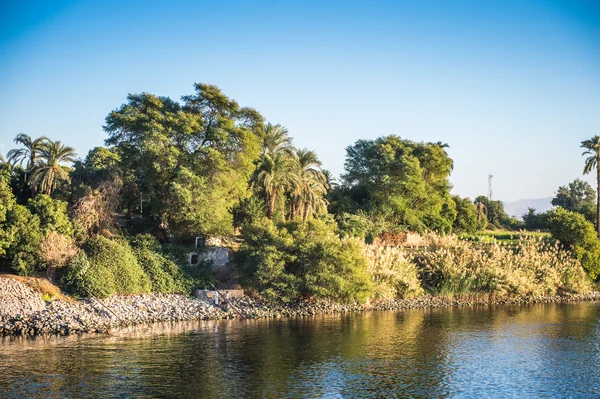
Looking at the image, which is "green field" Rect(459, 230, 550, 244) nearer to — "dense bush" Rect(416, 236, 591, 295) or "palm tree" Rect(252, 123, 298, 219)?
"dense bush" Rect(416, 236, 591, 295)

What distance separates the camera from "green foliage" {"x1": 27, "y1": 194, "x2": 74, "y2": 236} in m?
45.7

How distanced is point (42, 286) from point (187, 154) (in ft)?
59.4

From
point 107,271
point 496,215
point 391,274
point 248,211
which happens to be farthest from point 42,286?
point 496,215

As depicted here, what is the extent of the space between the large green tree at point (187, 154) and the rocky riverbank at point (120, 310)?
363 inches

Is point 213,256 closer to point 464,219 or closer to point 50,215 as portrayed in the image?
point 50,215

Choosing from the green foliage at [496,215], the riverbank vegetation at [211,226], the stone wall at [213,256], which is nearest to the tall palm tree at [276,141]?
the riverbank vegetation at [211,226]

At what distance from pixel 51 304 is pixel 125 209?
19483 mm

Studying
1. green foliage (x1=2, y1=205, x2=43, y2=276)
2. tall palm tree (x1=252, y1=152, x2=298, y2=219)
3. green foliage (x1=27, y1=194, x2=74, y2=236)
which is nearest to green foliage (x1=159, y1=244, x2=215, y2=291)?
green foliage (x1=27, y1=194, x2=74, y2=236)

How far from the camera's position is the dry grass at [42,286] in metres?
41.7

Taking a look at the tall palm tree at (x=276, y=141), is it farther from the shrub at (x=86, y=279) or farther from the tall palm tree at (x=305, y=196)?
the shrub at (x=86, y=279)

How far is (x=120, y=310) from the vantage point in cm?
4184

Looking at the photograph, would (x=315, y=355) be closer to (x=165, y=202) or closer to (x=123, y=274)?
(x=123, y=274)

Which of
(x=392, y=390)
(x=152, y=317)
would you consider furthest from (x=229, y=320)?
(x=392, y=390)

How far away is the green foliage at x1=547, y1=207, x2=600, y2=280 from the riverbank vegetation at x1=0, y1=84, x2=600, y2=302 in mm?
141
